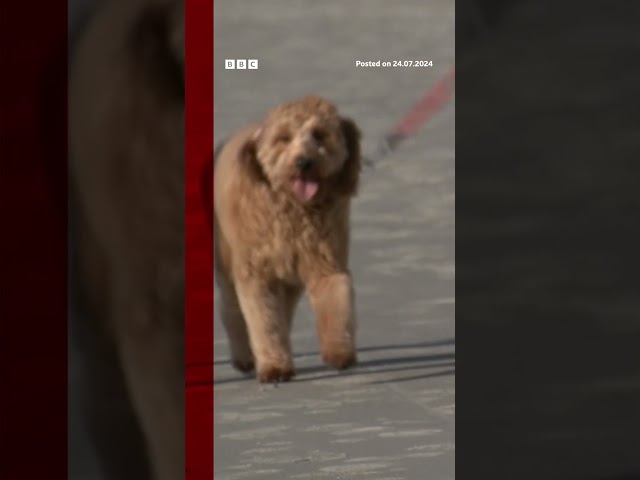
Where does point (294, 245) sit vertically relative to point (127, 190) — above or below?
below

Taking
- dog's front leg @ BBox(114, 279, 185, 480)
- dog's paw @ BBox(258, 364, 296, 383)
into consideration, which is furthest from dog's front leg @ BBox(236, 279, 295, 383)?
dog's front leg @ BBox(114, 279, 185, 480)

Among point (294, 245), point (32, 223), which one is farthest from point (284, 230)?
point (32, 223)

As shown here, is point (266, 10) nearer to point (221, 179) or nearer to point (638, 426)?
point (221, 179)

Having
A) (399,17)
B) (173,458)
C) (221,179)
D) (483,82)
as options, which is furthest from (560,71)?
(173,458)

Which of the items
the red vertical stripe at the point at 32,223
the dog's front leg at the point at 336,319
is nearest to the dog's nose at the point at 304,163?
the dog's front leg at the point at 336,319

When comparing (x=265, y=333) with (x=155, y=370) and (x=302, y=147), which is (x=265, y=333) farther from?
(x=302, y=147)

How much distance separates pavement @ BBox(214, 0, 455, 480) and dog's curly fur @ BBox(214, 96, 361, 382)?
3cm

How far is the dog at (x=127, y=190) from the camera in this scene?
289cm

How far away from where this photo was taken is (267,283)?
9.71ft

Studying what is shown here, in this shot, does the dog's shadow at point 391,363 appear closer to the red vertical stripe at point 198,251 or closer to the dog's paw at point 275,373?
the dog's paw at point 275,373

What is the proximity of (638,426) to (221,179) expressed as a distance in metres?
1.25

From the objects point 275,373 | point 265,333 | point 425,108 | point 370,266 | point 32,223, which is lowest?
point 275,373

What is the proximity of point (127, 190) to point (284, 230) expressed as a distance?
0.40 m

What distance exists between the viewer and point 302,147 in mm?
2910
